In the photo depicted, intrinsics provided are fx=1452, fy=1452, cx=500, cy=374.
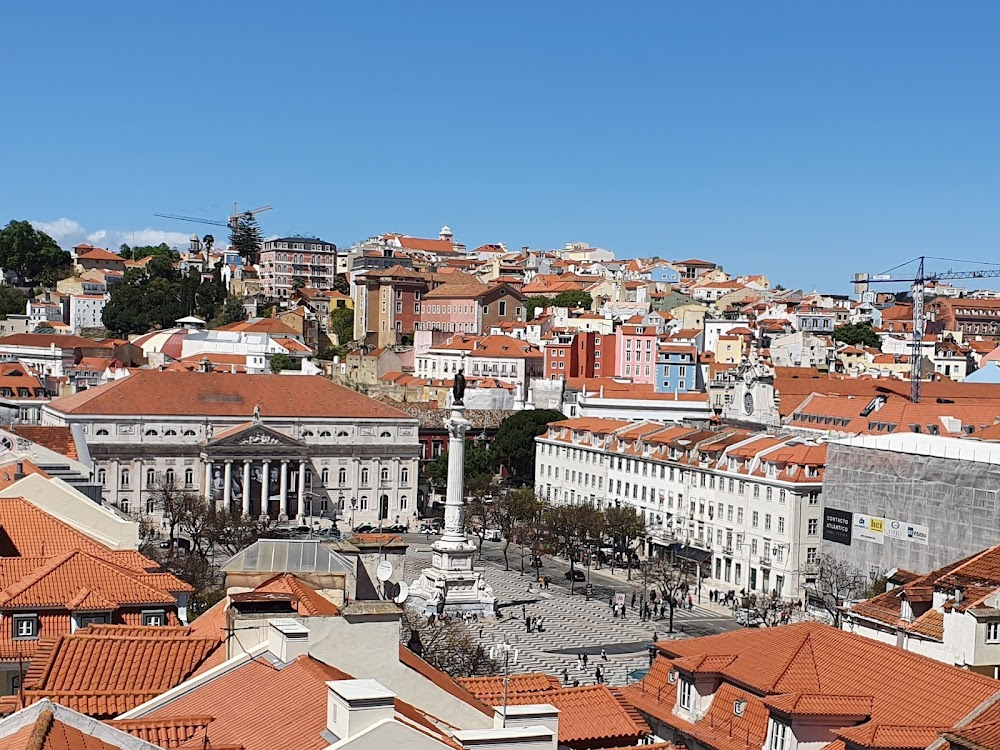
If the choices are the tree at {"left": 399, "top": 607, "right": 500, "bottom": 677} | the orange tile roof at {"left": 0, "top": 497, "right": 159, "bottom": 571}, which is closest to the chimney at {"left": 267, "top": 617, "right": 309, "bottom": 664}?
the orange tile roof at {"left": 0, "top": 497, "right": 159, "bottom": 571}

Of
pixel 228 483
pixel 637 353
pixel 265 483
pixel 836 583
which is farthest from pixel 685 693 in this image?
pixel 637 353

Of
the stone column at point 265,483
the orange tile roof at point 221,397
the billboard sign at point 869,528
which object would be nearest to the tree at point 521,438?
the orange tile roof at point 221,397

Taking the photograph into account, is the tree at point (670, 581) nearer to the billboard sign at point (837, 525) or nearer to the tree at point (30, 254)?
the billboard sign at point (837, 525)

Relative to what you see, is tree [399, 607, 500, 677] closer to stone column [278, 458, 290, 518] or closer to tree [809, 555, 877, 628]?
tree [809, 555, 877, 628]

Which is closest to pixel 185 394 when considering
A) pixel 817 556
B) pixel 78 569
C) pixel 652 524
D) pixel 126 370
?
pixel 126 370

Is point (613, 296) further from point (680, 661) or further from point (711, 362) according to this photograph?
point (680, 661)

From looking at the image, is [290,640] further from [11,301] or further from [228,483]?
[11,301]
